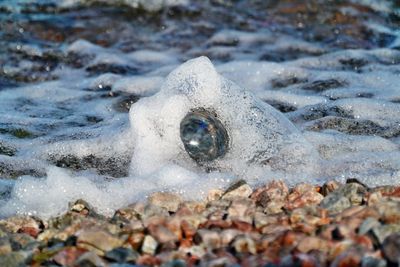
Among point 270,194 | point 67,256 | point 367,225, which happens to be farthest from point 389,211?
point 67,256

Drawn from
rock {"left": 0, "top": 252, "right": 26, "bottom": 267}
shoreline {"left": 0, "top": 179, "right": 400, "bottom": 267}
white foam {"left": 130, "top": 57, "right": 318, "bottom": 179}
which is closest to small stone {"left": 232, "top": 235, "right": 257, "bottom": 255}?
shoreline {"left": 0, "top": 179, "right": 400, "bottom": 267}

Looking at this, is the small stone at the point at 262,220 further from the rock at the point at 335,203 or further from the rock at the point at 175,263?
the rock at the point at 175,263

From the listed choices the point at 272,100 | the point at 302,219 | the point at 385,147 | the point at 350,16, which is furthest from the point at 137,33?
the point at 302,219

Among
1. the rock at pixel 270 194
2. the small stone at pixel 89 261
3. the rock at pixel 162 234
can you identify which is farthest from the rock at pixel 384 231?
the small stone at pixel 89 261

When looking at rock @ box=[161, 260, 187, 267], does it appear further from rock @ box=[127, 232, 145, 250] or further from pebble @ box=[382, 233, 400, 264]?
pebble @ box=[382, 233, 400, 264]

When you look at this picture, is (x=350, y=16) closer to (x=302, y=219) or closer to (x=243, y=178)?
(x=243, y=178)

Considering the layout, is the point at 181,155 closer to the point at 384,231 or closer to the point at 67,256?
the point at 67,256
